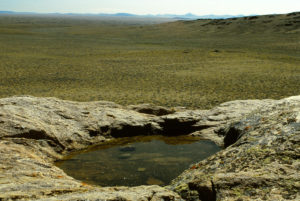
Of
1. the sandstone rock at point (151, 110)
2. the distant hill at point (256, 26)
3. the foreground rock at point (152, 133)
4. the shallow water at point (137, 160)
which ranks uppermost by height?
the distant hill at point (256, 26)

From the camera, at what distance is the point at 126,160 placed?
8578 millimetres

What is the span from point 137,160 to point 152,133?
2290 millimetres

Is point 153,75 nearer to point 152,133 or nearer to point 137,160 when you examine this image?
point 152,133

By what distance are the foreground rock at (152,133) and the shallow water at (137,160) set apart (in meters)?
0.47

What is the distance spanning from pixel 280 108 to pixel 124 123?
5.35 m

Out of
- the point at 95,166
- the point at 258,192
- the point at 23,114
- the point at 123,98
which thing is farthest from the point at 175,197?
the point at 123,98

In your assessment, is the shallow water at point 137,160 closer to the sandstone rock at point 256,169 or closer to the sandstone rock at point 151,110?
the sandstone rock at point 256,169

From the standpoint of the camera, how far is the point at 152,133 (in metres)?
10.7

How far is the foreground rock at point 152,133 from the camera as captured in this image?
441 centimetres

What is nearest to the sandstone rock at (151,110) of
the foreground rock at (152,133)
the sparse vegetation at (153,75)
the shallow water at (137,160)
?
the foreground rock at (152,133)

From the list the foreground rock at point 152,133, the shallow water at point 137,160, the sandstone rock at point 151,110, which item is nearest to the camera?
the foreground rock at point 152,133

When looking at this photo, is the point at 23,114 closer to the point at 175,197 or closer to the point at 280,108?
the point at 175,197

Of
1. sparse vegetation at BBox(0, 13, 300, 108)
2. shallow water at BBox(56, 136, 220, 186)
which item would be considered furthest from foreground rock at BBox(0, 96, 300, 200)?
sparse vegetation at BBox(0, 13, 300, 108)

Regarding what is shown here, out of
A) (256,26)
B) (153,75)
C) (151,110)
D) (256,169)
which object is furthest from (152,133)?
(256,26)
